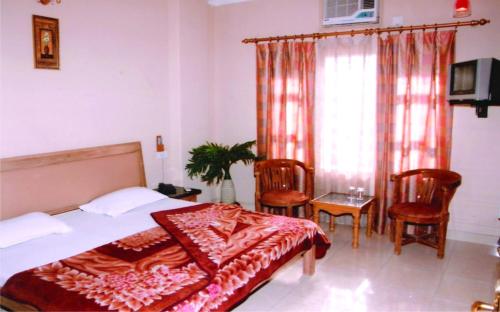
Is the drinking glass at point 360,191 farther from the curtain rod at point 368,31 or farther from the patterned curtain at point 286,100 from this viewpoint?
the curtain rod at point 368,31

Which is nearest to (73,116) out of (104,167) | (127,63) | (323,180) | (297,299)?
(104,167)

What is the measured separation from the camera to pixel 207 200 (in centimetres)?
561

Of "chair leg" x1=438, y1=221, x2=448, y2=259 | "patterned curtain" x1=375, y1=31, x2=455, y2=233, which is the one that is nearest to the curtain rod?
"patterned curtain" x1=375, y1=31, x2=455, y2=233

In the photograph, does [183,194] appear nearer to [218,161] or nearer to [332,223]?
[218,161]

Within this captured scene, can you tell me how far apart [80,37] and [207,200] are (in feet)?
8.65

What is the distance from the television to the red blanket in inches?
71.6

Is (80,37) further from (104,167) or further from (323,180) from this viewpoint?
(323,180)

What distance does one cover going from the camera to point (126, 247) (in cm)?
287

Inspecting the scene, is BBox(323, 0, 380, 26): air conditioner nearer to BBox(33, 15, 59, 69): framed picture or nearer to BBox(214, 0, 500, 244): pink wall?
BBox(214, 0, 500, 244): pink wall

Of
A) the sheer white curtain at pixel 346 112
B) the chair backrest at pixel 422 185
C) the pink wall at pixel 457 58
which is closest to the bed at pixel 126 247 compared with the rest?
the chair backrest at pixel 422 185

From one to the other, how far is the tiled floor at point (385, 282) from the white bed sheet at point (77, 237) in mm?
1098

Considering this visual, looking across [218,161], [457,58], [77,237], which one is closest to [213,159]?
[218,161]

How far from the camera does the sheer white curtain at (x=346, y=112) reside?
4684mm

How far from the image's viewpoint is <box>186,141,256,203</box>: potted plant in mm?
4934
